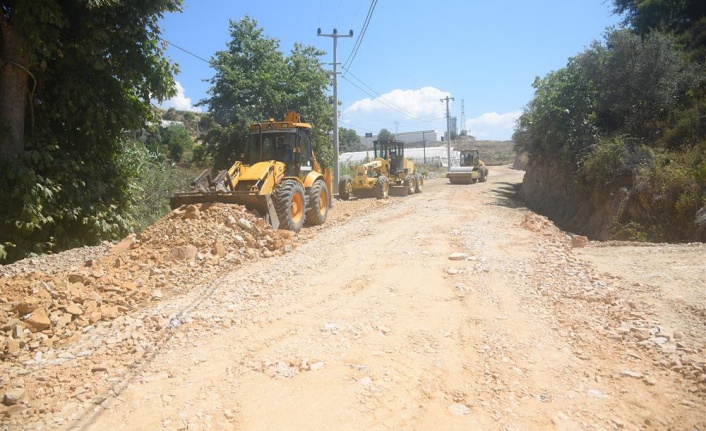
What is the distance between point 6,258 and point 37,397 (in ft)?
20.7

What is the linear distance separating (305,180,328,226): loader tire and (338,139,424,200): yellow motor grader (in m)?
7.01

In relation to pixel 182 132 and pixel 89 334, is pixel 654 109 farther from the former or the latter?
pixel 182 132

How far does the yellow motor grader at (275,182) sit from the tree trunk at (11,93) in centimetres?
302

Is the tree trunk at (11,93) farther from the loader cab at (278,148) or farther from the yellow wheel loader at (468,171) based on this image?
the yellow wheel loader at (468,171)

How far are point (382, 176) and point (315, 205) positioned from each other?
8.41 metres

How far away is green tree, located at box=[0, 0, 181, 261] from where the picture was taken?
8.39m

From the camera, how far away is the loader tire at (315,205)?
11523 mm

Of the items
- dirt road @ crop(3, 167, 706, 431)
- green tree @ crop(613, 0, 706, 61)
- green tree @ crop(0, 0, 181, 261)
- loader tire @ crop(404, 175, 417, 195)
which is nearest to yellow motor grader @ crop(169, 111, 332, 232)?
green tree @ crop(0, 0, 181, 261)

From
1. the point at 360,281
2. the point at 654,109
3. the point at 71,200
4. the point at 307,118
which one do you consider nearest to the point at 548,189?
the point at 654,109

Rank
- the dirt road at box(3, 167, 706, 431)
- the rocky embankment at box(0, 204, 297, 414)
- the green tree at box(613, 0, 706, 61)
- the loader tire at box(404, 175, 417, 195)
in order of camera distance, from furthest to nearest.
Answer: the loader tire at box(404, 175, 417, 195), the green tree at box(613, 0, 706, 61), the rocky embankment at box(0, 204, 297, 414), the dirt road at box(3, 167, 706, 431)

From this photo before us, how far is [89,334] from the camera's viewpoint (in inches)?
185

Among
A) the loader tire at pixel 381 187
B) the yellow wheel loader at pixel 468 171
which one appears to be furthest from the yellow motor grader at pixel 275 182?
the yellow wheel loader at pixel 468 171

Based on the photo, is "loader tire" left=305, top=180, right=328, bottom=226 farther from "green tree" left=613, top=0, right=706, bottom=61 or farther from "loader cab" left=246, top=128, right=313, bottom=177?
"green tree" left=613, top=0, right=706, bottom=61

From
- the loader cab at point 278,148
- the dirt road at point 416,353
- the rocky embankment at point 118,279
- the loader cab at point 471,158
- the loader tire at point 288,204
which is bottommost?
the dirt road at point 416,353
